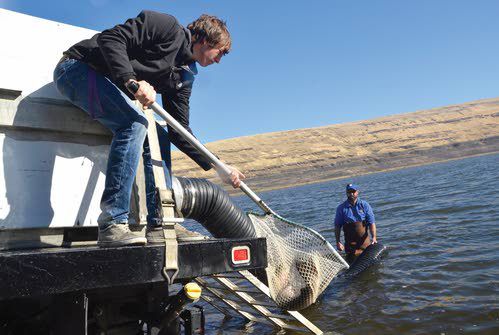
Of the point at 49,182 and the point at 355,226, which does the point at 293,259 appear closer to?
the point at 49,182

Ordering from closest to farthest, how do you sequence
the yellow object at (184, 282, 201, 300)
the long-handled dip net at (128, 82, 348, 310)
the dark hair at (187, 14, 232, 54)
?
the yellow object at (184, 282, 201, 300) < the dark hair at (187, 14, 232, 54) < the long-handled dip net at (128, 82, 348, 310)

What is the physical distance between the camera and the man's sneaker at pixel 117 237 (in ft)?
7.64

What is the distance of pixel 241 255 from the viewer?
278 cm

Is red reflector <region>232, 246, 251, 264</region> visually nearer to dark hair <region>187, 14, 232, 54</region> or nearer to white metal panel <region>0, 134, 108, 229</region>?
white metal panel <region>0, 134, 108, 229</region>

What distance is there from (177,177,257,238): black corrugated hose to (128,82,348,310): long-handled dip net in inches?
5.7

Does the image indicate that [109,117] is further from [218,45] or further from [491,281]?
[491,281]

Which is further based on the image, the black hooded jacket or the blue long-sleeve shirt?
the blue long-sleeve shirt

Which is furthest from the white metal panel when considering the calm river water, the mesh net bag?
the calm river water

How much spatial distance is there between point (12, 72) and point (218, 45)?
1.41 metres

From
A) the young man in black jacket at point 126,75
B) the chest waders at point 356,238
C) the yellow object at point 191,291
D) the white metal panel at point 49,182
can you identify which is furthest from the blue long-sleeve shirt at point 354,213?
the yellow object at point 191,291

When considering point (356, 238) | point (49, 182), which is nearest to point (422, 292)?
point (356, 238)

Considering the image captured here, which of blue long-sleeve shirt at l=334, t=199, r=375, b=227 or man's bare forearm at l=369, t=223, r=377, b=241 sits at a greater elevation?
blue long-sleeve shirt at l=334, t=199, r=375, b=227

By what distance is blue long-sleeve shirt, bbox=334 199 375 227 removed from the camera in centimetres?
1007

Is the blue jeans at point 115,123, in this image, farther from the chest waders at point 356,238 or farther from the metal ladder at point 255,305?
the chest waders at point 356,238
